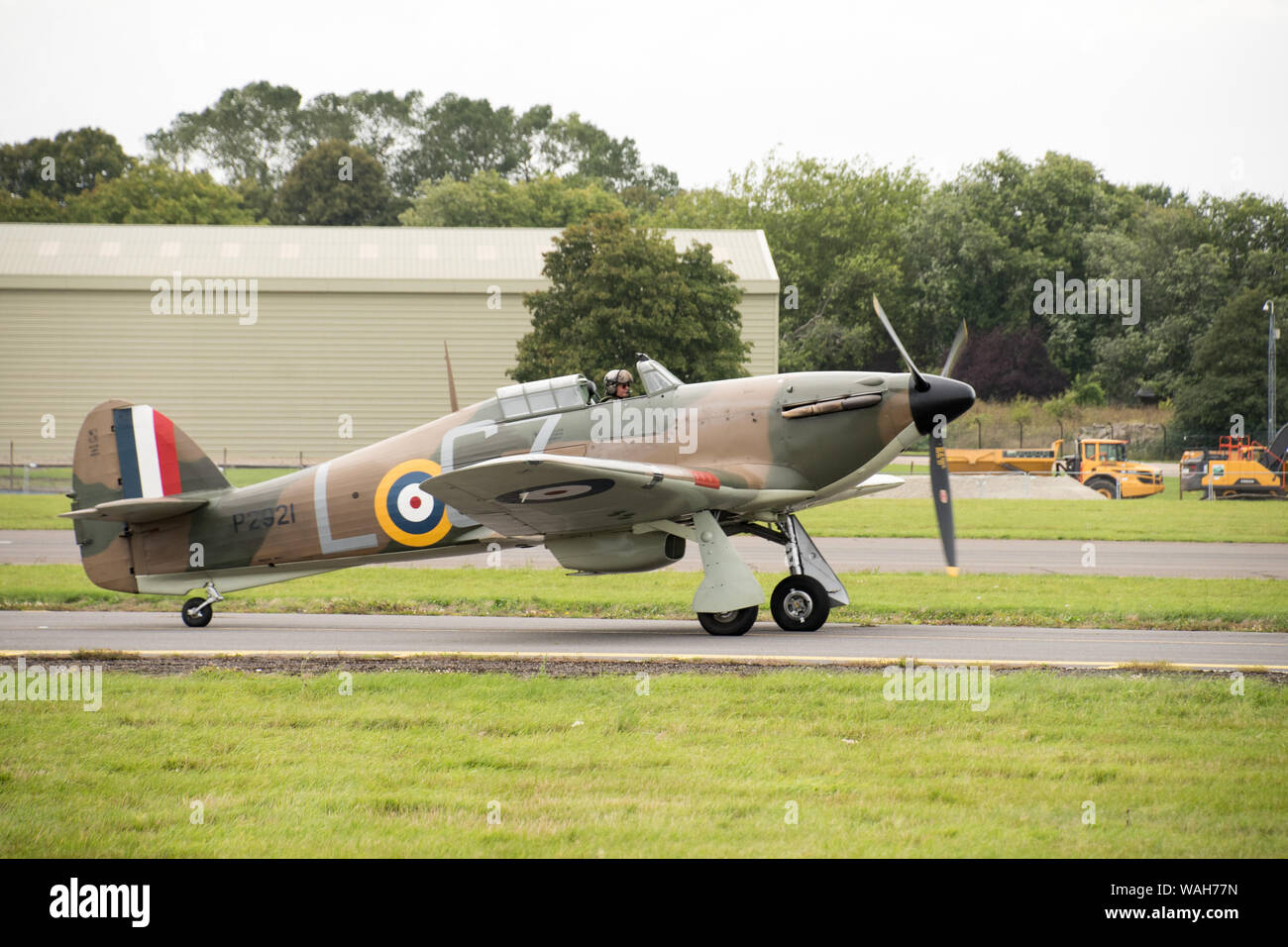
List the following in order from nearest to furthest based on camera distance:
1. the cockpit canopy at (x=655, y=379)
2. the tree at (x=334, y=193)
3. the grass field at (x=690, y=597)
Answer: the cockpit canopy at (x=655, y=379) < the grass field at (x=690, y=597) < the tree at (x=334, y=193)

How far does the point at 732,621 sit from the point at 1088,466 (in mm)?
35938

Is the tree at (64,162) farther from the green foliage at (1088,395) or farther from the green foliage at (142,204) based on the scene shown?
the green foliage at (1088,395)

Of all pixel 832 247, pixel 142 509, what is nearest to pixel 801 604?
pixel 142 509

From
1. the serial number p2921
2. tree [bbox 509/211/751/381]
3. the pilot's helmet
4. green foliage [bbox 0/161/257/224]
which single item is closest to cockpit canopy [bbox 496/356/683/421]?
the pilot's helmet

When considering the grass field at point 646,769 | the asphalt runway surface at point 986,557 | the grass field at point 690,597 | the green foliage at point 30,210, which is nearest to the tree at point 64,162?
the green foliage at point 30,210

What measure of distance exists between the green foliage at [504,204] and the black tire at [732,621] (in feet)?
219

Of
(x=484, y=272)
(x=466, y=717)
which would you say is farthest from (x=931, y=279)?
(x=466, y=717)

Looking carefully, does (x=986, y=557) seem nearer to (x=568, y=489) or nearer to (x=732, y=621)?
(x=732, y=621)

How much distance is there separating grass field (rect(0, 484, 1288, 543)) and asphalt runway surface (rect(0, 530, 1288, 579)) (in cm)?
133

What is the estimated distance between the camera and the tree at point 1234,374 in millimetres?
56469

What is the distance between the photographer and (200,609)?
46.8 feet

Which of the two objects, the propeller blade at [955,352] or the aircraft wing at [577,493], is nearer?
the aircraft wing at [577,493]

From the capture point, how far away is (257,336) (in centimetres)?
4988
